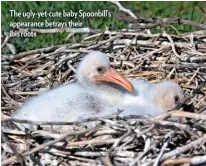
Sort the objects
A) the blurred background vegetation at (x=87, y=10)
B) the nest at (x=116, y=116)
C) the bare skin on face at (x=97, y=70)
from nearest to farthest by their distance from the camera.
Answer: the nest at (x=116, y=116) → the bare skin on face at (x=97, y=70) → the blurred background vegetation at (x=87, y=10)

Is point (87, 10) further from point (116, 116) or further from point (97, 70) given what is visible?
point (116, 116)

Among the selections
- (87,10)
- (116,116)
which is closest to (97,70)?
(116,116)

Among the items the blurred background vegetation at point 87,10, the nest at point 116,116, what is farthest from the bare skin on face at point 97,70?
the blurred background vegetation at point 87,10

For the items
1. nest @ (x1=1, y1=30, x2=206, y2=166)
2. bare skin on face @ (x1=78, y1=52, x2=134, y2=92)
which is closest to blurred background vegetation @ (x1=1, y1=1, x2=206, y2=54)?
nest @ (x1=1, y1=30, x2=206, y2=166)

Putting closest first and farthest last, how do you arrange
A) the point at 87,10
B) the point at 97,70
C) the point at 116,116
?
the point at 116,116 → the point at 97,70 → the point at 87,10

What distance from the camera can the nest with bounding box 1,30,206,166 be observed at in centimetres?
359

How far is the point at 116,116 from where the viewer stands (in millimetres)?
3701

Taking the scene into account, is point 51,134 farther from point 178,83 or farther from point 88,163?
point 178,83

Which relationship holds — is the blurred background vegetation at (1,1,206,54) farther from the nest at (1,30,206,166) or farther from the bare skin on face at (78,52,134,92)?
the bare skin on face at (78,52,134,92)

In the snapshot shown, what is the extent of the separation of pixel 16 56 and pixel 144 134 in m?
1.38

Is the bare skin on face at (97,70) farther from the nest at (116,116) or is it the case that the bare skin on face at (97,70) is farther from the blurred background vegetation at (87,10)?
the blurred background vegetation at (87,10)

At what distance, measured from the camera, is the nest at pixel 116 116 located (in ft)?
11.8

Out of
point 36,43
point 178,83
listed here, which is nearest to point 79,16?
point 36,43

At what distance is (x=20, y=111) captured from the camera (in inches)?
161
